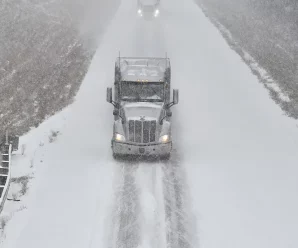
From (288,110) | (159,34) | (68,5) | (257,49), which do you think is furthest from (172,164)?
(68,5)

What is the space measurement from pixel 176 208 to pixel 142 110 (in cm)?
398

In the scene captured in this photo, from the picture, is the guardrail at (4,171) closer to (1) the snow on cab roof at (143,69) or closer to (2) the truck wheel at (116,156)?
(2) the truck wheel at (116,156)

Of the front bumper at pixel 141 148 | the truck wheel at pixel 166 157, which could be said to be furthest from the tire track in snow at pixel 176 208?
the front bumper at pixel 141 148

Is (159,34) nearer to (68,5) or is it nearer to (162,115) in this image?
(68,5)

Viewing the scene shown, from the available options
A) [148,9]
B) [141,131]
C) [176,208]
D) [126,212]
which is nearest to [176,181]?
[176,208]

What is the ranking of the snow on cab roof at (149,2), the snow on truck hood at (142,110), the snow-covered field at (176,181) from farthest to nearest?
the snow on cab roof at (149,2) → the snow on truck hood at (142,110) → the snow-covered field at (176,181)

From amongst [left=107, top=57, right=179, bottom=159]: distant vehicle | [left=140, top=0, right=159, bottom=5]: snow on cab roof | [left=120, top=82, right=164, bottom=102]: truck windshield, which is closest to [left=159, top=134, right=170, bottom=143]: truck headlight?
[left=107, top=57, right=179, bottom=159]: distant vehicle

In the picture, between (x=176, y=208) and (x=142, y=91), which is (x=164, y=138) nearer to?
(x=142, y=91)

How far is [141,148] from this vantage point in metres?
14.1

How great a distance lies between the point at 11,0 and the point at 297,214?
3195 centimetres

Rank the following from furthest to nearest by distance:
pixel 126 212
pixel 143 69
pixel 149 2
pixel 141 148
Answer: pixel 149 2 → pixel 143 69 → pixel 141 148 → pixel 126 212

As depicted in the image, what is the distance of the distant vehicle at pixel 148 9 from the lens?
125ft

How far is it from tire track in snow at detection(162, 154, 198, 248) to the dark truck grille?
115 centimetres

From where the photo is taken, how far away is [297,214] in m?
12.1
